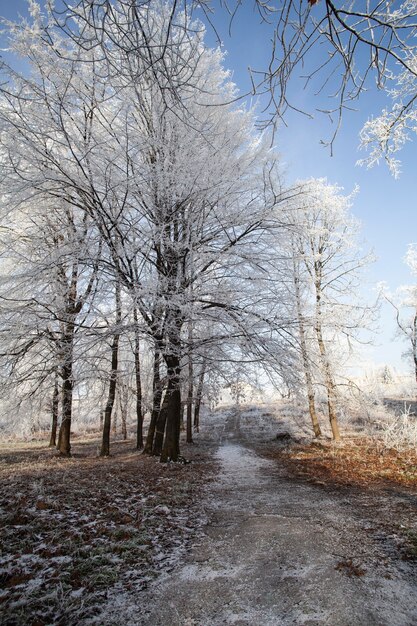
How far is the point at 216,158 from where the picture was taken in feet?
23.7

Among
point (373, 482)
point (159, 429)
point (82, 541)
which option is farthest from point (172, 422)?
point (82, 541)

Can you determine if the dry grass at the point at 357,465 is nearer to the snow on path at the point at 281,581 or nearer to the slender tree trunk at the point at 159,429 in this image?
the snow on path at the point at 281,581

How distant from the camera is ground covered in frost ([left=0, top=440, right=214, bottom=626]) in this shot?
2.48 m

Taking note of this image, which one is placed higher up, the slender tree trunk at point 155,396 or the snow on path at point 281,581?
the slender tree trunk at point 155,396

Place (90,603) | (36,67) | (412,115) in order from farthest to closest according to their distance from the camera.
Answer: (36,67) < (412,115) < (90,603)

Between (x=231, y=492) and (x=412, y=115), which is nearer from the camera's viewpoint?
(x=412, y=115)

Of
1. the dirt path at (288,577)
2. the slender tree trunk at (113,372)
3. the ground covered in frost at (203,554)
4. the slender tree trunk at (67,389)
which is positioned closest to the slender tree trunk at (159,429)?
the slender tree trunk at (113,372)

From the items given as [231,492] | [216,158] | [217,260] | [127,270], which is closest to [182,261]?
[217,260]

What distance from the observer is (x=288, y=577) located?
289 centimetres

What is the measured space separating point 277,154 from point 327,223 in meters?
6.98

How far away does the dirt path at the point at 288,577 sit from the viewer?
2.39 metres

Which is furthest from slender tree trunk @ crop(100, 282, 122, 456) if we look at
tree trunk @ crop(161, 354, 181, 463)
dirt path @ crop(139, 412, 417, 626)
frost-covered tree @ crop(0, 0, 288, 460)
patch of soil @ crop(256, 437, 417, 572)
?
patch of soil @ crop(256, 437, 417, 572)

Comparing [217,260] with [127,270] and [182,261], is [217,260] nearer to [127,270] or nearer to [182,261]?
[182,261]

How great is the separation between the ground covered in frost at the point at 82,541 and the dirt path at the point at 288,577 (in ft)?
1.17
